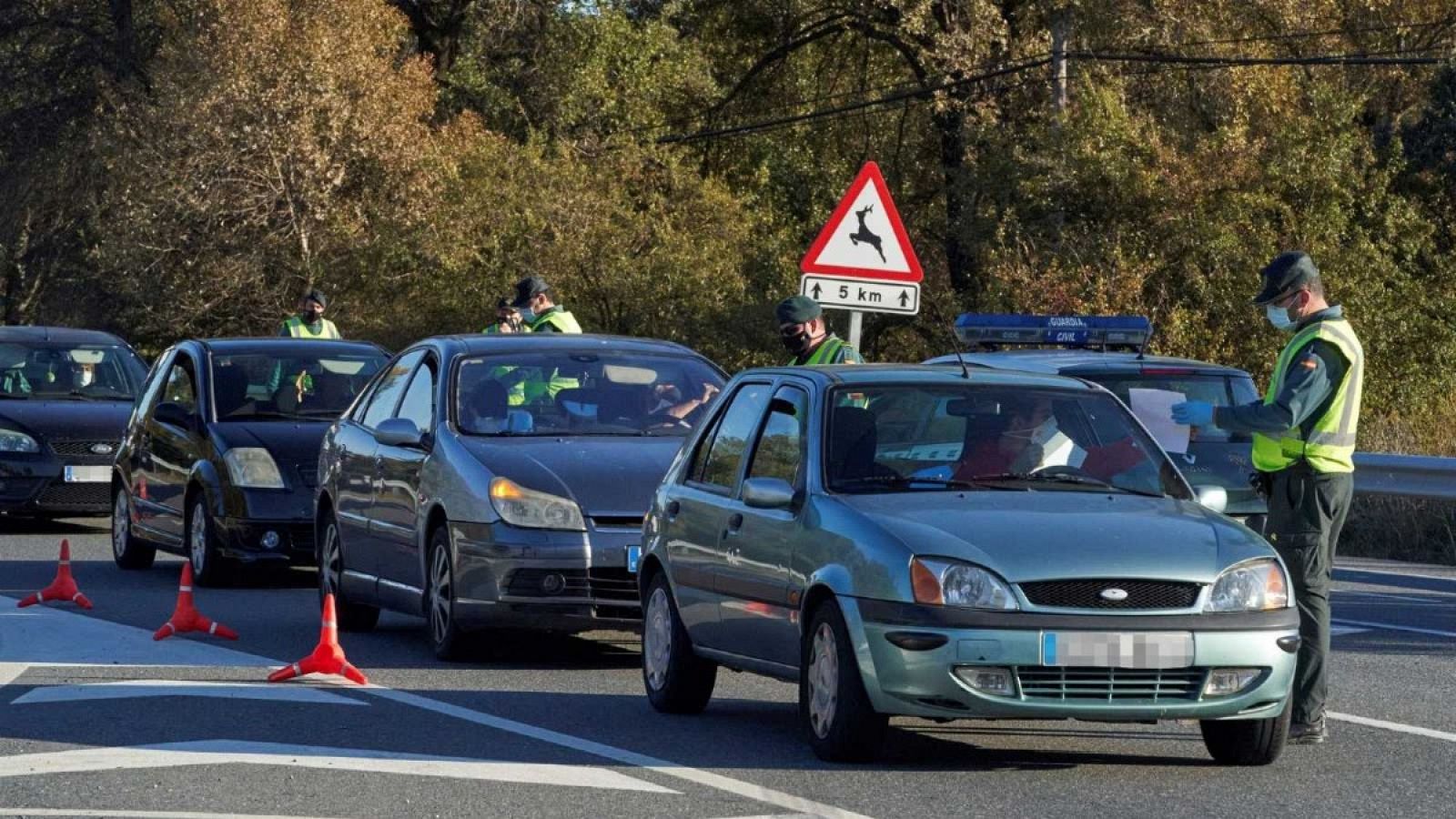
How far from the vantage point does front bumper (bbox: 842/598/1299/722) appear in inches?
311

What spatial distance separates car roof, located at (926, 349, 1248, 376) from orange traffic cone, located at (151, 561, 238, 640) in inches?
167

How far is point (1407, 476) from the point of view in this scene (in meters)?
18.0

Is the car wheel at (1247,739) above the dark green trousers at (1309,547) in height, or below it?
below

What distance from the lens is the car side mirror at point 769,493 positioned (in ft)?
29.1

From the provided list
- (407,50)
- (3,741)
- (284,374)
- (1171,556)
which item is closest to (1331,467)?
(1171,556)

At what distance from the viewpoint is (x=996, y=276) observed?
103ft

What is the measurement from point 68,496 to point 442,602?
913 centimetres

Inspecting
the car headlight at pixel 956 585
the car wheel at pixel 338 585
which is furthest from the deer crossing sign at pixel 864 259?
the car headlight at pixel 956 585

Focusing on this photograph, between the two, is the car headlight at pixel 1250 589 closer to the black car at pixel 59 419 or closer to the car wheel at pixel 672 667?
the car wheel at pixel 672 667

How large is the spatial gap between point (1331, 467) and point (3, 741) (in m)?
4.87

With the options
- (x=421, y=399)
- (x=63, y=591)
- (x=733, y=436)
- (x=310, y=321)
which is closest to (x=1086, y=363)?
(x=421, y=399)

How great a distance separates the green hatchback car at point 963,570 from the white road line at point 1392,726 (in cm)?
119

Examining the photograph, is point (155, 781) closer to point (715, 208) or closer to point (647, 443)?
point (647, 443)

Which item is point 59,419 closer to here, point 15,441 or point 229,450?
point 15,441
